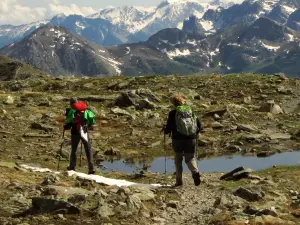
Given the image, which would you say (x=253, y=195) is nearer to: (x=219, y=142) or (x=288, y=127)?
(x=219, y=142)

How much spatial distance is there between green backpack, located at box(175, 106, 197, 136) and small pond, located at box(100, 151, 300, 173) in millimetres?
6808

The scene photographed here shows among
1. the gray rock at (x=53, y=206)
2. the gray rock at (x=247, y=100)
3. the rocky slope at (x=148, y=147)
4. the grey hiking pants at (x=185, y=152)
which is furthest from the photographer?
the gray rock at (x=247, y=100)

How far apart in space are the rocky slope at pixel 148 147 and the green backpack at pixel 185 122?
2.12 meters

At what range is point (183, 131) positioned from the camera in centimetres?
1586

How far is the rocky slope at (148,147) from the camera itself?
470 inches

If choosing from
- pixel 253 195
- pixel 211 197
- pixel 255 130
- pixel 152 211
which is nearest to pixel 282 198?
pixel 253 195

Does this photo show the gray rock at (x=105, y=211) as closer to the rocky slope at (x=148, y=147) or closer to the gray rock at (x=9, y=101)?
the rocky slope at (x=148, y=147)

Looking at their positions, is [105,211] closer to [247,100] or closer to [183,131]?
[183,131]

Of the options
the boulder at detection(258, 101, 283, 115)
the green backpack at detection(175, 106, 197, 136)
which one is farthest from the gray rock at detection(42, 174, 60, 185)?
the boulder at detection(258, 101, 283, 115)

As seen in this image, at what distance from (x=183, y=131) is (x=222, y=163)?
889 centimetres

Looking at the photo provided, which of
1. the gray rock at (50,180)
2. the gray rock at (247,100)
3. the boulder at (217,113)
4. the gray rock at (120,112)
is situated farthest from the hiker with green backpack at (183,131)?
the gray rock at (247,100)

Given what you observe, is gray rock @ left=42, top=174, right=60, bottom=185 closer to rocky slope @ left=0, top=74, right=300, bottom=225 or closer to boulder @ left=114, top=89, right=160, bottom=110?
rocky slope @ left=0, top=74, right=300, bottom=225

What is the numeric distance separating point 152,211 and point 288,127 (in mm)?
20954

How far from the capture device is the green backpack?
15844 millimetres
